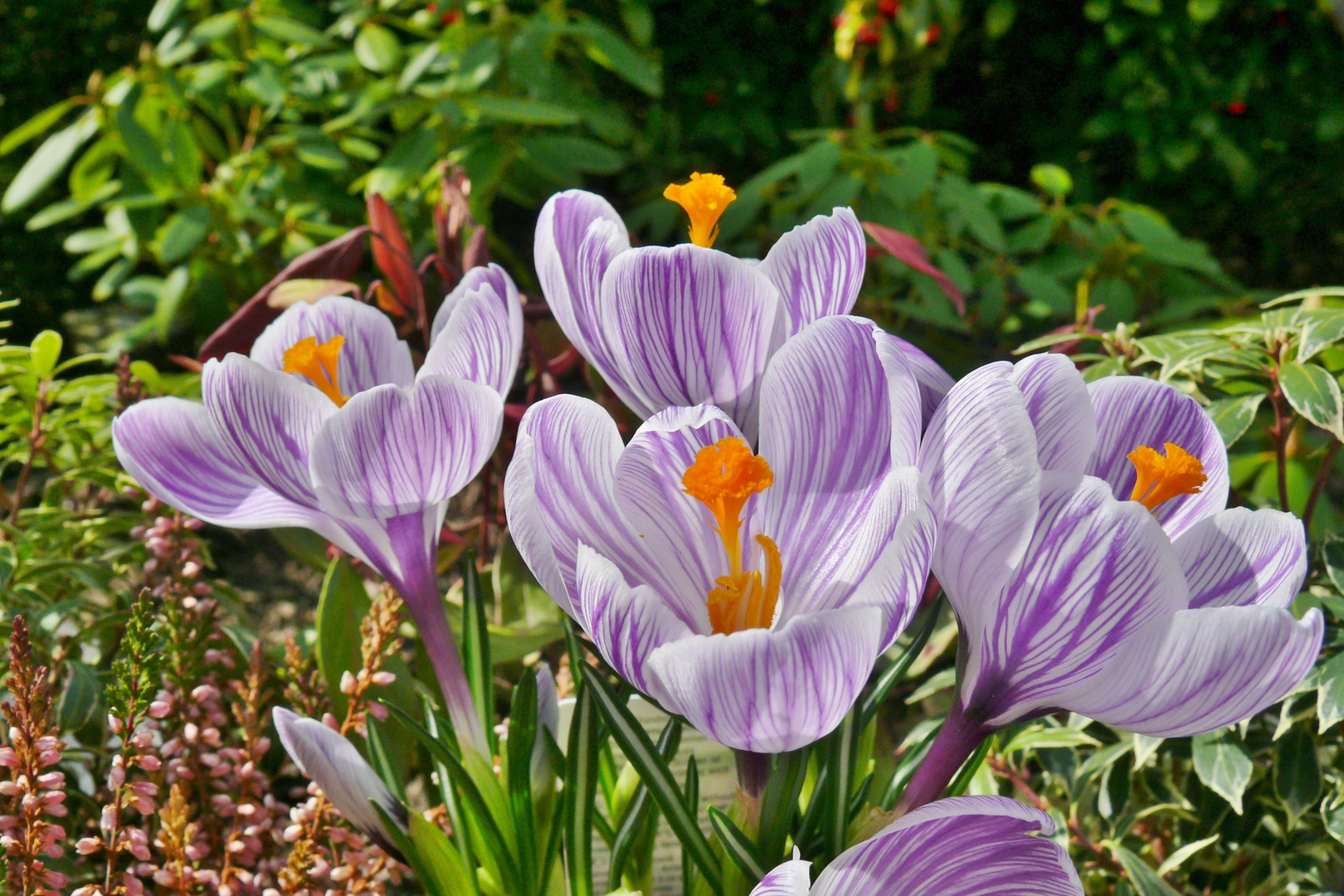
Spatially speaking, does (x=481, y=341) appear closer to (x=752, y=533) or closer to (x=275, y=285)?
(x=752, y=533)

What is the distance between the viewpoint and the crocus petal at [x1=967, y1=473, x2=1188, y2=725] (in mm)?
338

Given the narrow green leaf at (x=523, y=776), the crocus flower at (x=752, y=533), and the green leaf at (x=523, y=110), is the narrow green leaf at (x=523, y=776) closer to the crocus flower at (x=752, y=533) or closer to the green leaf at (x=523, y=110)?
the crocus flower at (x=752, y=533)

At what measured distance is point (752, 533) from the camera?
16.5 inches

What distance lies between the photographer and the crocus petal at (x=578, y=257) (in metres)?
0.45

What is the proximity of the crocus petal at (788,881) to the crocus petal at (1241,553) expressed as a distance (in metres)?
0.17

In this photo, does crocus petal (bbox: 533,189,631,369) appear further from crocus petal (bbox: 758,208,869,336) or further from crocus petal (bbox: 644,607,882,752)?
crocus petal (bbox: 644,607,882,752)

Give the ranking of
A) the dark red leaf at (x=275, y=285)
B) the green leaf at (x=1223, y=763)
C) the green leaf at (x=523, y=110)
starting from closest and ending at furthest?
the green leaf at (x=1223, y=763)
the dark red leaf at (x=275, y=285)
the green leaf at (x=523, y=110)

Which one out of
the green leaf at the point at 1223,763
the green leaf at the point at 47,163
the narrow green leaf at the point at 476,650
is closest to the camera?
the narrow green leaf at the point at 476,650

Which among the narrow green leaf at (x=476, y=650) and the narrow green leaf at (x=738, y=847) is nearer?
the narrow green leaf at (x=738, y=847)

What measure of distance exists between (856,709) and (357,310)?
1.13 ft

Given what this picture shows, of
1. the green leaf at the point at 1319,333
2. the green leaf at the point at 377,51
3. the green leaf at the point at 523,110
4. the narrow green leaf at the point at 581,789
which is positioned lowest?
the narrow green leaf at the point at 581,789

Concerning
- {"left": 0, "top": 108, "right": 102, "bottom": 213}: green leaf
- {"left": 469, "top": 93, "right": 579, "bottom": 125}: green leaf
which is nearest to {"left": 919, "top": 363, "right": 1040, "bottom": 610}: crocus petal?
{"left": 469, "top": 93, "right": 579, "bottom": 125}: green leaf

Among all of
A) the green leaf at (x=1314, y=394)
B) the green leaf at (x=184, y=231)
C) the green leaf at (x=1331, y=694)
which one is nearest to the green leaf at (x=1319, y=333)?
the green leaf at (x=1314, y=394)

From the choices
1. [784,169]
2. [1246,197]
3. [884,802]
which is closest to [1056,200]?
[784,169]
